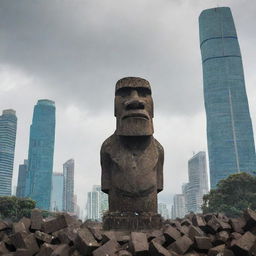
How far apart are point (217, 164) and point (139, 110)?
454ft

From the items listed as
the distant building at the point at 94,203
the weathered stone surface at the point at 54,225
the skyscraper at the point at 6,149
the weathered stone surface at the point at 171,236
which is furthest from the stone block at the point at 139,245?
the skyscraper at the point at 6,149

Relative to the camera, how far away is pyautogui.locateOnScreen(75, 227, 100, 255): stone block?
596 centimetres

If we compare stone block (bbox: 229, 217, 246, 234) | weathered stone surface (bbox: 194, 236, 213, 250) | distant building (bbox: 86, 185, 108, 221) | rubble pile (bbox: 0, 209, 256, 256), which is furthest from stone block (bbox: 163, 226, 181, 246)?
distant building (bbox: 86, 185, 108, 221)

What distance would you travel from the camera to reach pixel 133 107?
8922mm

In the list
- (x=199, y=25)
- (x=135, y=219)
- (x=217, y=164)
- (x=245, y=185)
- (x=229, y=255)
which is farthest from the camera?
(x=199, y=25)

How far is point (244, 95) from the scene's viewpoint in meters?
147

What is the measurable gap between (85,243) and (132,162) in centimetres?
308

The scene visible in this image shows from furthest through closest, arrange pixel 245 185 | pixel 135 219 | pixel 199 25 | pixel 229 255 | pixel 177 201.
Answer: pixel 177 201 < pixel 199 25 < pixel 245 185 < pixel 135 219 < pixel 229 255

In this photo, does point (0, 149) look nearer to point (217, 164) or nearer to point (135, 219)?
point (217, 164)

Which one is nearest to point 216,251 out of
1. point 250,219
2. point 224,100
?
point 250,219

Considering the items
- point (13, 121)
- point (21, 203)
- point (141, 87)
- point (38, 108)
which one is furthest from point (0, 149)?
point (141, 87)

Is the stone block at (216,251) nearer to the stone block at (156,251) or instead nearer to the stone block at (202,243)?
the stone block at (202,243)

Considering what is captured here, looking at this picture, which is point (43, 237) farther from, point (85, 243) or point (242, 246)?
point (242, 246)

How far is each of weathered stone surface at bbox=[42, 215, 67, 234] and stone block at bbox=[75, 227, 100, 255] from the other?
203 centimetres
